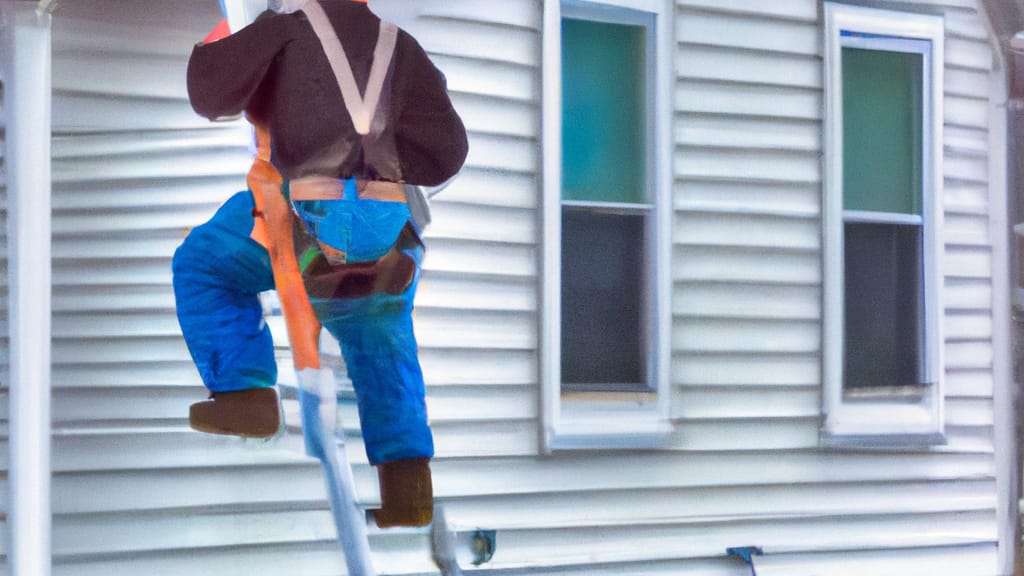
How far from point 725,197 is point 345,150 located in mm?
848

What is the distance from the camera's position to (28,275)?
71.0 inches

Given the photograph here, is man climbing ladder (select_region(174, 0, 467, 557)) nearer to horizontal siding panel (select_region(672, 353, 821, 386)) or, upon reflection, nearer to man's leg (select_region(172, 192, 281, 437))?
man's leg (select_region(172, 192, 281, 437))

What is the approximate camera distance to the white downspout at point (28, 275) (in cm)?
180

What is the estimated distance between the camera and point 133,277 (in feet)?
6.08

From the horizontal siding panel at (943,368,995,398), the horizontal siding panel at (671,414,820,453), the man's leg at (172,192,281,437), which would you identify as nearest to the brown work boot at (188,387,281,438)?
the man's leg at (172,192,281,437)

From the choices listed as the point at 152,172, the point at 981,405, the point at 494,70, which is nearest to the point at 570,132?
the point at 494,70

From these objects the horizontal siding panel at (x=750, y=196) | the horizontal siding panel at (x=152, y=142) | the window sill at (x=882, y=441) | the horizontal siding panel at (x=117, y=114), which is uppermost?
the horizontal siding panel at (x=117, y=114)

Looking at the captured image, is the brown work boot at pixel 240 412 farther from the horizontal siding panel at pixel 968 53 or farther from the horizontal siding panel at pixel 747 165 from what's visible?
the horizontal siding panel at pixel 968 53

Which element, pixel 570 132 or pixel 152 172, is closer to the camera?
pixel 152 172

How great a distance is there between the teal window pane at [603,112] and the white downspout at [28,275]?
93 cm

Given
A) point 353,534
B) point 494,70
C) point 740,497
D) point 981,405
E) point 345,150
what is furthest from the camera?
point 981,405

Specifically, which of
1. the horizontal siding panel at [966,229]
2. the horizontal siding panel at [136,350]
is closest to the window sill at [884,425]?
the horizontal siding panel at [966,229]

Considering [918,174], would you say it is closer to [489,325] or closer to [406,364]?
[489,325]

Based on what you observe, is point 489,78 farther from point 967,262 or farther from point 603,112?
point 967,262
